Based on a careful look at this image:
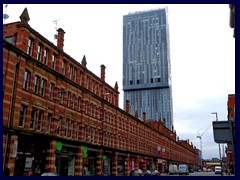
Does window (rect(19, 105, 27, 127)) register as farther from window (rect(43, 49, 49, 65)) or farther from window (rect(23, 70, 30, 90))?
window (rect(43, 49, 49, 65))

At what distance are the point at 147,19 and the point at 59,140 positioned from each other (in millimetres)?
173175

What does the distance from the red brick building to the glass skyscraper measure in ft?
437

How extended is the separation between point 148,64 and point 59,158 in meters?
160

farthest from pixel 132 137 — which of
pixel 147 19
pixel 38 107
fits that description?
pixel 147 19

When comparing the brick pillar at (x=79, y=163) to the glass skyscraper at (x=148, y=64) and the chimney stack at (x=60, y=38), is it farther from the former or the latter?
the glass skyscraper at (x=148, y=64)

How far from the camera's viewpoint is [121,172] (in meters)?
49.2

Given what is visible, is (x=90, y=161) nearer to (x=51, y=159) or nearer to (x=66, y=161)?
(x=66, y=161)

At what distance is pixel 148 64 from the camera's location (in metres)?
187

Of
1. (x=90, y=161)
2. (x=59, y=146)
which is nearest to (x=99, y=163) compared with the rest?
(x=90, y=161)

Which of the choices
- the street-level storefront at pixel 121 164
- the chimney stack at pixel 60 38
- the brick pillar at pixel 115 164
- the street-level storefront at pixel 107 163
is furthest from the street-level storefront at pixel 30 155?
the street-level storefront at pixel 121 164

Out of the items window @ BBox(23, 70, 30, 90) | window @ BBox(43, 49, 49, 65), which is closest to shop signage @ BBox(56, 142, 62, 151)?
window @ BBox(23, 70, 30, 90)

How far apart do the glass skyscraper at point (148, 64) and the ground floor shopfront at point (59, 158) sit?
437 feet

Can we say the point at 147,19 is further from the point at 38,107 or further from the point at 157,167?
the point at 38,107

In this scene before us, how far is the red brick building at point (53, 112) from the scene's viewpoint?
2502cm
